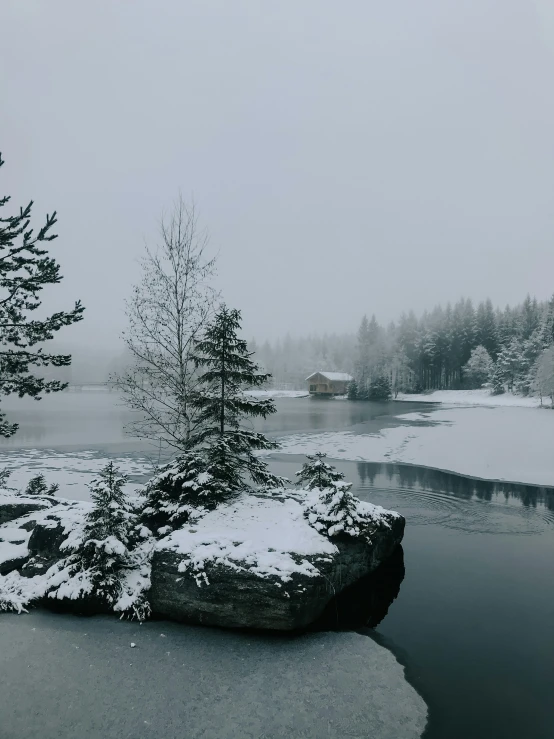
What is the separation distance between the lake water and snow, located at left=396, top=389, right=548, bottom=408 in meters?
47.0

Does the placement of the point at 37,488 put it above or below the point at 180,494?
below

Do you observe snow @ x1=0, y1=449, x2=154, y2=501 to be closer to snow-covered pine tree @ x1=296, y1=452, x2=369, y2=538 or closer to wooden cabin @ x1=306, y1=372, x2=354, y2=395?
snow-covered pine tree @ x1=296, y1=452, x2=369, y2=538

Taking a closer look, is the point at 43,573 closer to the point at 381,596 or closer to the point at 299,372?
the point at 381,596

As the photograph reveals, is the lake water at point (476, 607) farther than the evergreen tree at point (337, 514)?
No

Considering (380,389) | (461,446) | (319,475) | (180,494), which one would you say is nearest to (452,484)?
(461,446)

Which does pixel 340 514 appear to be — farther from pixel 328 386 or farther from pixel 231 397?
pixel 328 386

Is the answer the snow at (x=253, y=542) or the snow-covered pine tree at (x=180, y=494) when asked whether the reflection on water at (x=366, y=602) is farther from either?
the snow-covered pine tree at (x=180, y=494)

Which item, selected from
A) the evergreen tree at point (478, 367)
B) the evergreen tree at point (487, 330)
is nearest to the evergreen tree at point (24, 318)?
the evergreen tree at point (478, 367)

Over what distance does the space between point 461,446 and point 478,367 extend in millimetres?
58156

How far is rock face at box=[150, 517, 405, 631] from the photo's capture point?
7.43 metres

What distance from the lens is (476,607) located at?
28.2 ft

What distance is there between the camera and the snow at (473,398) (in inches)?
2345

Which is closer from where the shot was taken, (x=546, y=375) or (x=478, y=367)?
(x=546, y=375)

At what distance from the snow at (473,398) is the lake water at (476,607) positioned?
1852 inches
